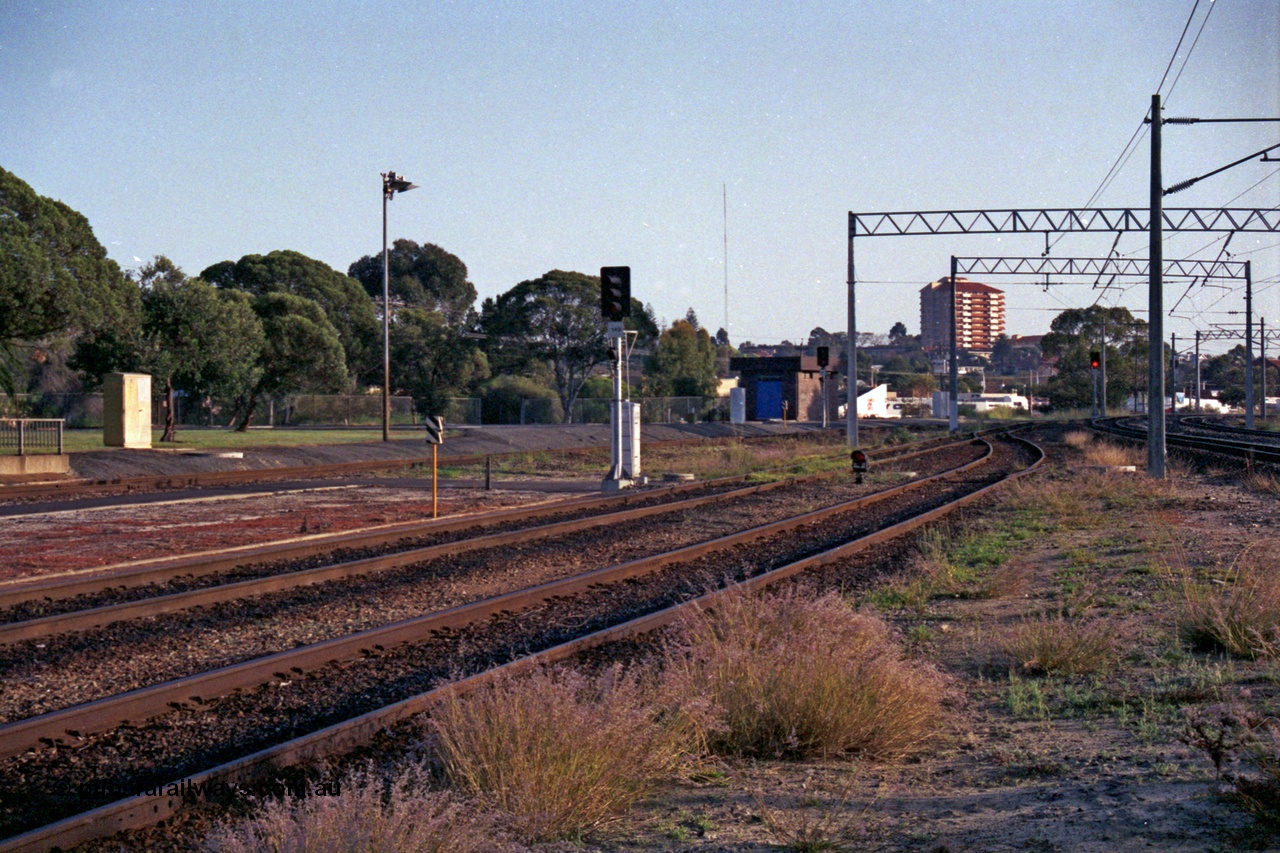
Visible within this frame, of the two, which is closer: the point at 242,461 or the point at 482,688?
the point at 482,688

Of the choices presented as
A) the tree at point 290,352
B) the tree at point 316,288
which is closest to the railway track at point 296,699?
the tree at point 290,352

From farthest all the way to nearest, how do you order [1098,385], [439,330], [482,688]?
1. [1098,385]
2. [439,330]
3. [482,688]

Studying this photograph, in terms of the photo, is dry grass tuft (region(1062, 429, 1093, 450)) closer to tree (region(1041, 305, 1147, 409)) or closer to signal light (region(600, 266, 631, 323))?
signal light (region(600, 266, 631, 323))

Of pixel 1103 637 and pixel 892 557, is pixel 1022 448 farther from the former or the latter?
pixel 1103 637

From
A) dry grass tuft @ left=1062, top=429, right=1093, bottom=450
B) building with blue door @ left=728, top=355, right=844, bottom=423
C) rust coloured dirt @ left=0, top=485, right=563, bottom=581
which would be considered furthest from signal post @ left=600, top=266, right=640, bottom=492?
building with blue door @ left=728, top=355, right=844, bottom=423

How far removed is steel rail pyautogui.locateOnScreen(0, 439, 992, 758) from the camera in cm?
666

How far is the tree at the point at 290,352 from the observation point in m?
51.0

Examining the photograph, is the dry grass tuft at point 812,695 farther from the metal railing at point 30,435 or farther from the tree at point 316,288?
the tree at point 316,288

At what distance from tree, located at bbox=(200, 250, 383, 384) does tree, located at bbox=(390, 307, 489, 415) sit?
318 cm

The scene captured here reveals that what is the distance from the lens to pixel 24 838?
4.73 metres

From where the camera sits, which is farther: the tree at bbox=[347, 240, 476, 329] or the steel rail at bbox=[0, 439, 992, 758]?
the tree at bbox=[347, 240, 476, 329]

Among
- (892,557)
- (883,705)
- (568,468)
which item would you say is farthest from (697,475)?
(883,705)

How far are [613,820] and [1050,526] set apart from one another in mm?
14143

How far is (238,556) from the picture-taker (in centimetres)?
1377
